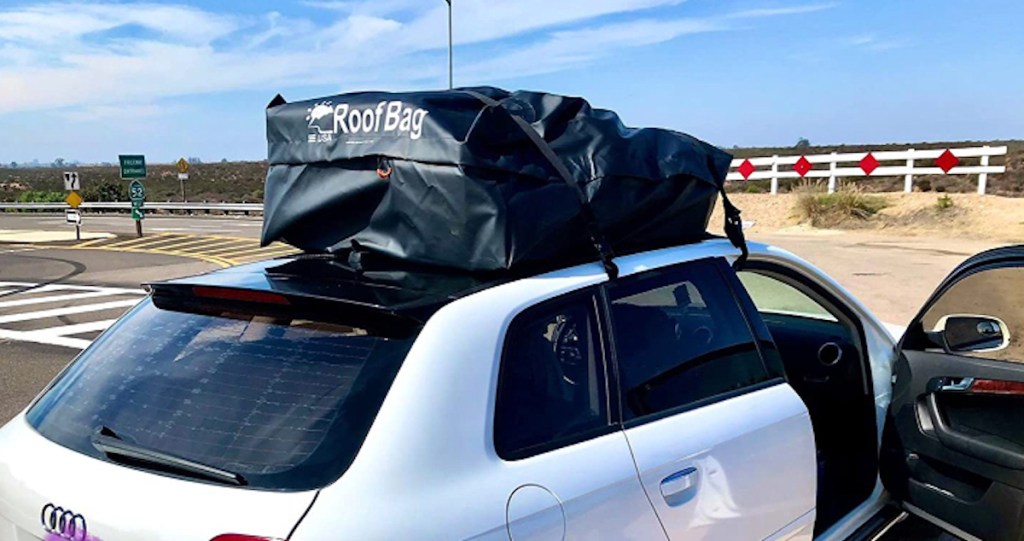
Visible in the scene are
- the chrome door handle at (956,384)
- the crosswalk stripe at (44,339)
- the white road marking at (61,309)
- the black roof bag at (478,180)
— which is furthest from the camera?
the white road marking at (61,309)

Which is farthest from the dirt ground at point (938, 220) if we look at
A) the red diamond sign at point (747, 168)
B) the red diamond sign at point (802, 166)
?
the red diamond sign at point (747, 168)

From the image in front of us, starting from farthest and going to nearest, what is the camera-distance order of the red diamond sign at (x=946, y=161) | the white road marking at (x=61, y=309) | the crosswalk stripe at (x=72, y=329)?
1. the red diamond sign at (x=946, y=161)
2. the crosswalk stripe at (x=72, y=329)
3. the white road marking at (x=61, y=309)

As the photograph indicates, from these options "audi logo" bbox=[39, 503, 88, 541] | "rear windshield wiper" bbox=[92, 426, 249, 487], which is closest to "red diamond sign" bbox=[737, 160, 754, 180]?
"rear windshield wiper" bbox=[92, 426, 249, 487]

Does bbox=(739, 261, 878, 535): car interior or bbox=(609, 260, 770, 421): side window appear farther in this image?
bbox=(739, 261, 878, 535): car interior

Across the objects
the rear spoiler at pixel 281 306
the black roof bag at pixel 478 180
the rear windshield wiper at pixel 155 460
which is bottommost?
the rear windshield wiper at pixel 155 460

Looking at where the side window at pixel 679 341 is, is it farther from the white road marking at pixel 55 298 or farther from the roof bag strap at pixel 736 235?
the white road marking at pixel 55 298

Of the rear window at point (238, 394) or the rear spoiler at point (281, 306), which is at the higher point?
the rear spoiler at point (281, 306)

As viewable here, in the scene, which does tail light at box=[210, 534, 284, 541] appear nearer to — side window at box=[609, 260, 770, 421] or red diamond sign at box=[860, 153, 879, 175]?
side window at box=[609, 260, 770, 421]

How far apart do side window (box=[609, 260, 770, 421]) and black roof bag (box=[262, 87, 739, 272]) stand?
0.16 meters

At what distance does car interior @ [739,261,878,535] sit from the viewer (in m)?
3.45

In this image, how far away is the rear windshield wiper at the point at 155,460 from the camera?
1775 millimetres

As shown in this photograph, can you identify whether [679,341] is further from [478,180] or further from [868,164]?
[868,164]

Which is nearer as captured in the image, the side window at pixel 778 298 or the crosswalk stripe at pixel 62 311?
the side window at pixel 778 298

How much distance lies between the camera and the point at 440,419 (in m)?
1.81
